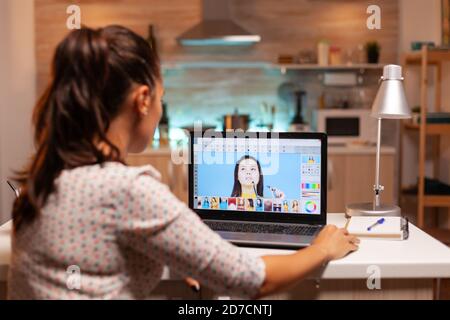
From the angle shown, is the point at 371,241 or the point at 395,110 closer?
the point at 371,241

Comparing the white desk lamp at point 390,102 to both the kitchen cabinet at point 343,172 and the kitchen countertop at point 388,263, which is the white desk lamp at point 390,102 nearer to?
the kitchen countertop at point 388,263

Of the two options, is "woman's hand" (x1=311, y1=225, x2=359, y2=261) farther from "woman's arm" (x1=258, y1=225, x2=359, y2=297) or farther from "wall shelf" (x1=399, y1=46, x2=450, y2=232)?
"wall shelf" (x1=399, y1=46, x2=450, y2=232)

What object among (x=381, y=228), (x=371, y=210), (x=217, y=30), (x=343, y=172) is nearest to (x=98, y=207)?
(x=381, y=228)

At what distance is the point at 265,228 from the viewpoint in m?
1.79

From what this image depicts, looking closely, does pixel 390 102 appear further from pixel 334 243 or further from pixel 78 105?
pixel 78 105

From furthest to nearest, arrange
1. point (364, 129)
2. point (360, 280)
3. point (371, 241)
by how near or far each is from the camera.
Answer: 1. point (364, 129)
2. point (371, 241)
3. point (360, 280)

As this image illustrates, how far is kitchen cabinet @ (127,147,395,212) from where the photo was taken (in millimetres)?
4191

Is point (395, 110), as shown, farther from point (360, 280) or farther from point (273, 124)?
point (273, 124)

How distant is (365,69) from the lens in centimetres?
464

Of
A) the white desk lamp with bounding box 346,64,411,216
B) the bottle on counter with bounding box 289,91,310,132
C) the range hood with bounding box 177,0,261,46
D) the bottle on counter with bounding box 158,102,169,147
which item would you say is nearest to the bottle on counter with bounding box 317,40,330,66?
the bottle on counter with bounding box 289,91,310,132

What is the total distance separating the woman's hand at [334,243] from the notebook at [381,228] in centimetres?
16

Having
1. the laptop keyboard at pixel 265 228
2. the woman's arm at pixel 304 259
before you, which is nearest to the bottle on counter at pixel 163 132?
the laptop keyboard at pixel 265 228
